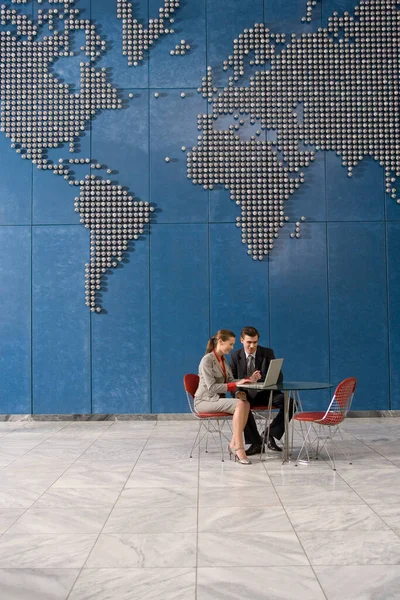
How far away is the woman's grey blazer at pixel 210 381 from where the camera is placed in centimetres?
593

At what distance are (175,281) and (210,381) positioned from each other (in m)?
2.74

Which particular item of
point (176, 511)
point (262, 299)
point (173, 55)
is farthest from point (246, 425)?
point (173, 55)

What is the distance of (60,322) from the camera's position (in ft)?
27.8

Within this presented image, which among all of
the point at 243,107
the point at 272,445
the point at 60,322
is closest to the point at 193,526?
the point at 272,445

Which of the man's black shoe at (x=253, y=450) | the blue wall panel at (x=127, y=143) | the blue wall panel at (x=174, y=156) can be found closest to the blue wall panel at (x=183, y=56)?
the blue wall panel at (x=174, y=156)

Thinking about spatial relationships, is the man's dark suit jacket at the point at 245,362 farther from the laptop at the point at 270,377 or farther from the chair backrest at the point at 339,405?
the chair backrest at the point at 339,405

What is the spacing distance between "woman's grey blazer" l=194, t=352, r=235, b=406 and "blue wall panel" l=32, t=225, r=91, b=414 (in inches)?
110

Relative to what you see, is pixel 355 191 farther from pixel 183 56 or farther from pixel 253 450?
pixel 253 450

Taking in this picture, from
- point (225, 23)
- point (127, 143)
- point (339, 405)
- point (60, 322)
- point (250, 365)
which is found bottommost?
point (339, 405)

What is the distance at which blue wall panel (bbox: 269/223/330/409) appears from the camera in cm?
838

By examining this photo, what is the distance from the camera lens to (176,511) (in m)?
4.23

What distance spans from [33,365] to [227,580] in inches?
230

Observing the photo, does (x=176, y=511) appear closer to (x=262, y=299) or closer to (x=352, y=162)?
(x=262, y=299)

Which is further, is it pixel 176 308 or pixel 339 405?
pixel 176 308
